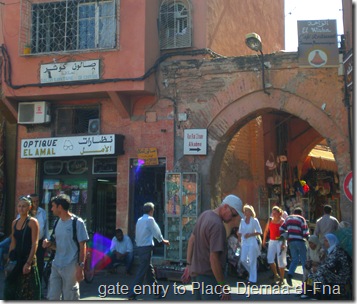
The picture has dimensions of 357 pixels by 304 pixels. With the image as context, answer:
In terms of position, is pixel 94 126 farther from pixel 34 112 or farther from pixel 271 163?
pixel 271 163

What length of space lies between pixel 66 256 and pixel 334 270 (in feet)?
13.4

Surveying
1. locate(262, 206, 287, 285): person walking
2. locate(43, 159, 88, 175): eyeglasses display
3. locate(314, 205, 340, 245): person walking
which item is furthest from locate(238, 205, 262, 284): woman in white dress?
locate(43, 159, 88, 175): eyeglasses display

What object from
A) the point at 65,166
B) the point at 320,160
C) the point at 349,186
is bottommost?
the point at 349,186

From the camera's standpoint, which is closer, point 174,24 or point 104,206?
point 174,24

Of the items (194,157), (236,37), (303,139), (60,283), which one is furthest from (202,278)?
(303,139)

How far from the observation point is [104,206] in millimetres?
14602

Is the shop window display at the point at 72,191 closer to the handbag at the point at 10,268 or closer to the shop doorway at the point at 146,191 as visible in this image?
the shop doorway at the point at 146,191

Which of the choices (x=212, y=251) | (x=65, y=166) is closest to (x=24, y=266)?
(x=212, y=251)

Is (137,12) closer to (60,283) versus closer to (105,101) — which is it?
(105,101)

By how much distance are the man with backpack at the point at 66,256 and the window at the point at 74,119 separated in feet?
25.4

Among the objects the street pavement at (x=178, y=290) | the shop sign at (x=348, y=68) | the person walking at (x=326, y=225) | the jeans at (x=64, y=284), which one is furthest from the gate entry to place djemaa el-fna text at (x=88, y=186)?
the jeans at (x=64, y=284)

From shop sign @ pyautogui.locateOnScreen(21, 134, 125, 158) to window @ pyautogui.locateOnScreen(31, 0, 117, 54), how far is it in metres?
2.24

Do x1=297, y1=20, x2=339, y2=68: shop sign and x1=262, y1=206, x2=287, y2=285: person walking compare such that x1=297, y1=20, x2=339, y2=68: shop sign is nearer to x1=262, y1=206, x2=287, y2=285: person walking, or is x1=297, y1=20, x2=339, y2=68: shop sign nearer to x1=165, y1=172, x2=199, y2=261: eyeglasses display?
x1=262, y1=206, x2=287, y2=285: person walking

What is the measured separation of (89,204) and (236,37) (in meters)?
6.37
